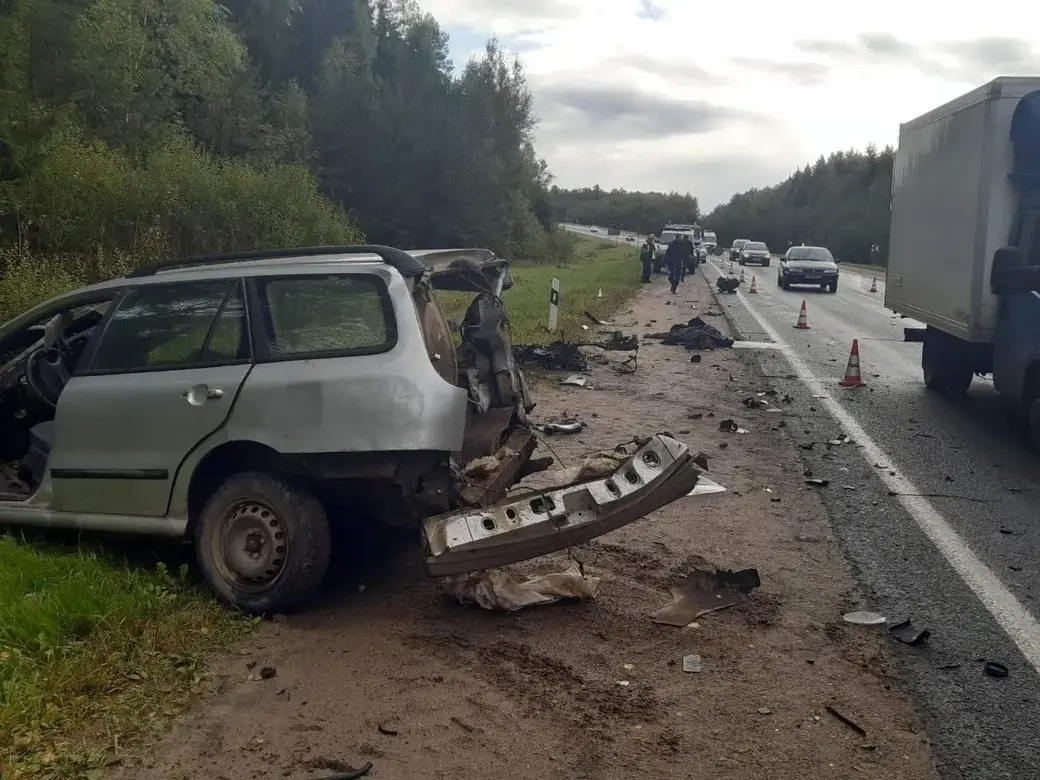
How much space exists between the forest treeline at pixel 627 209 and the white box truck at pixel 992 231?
113 m

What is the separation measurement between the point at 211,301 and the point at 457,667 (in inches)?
92.5

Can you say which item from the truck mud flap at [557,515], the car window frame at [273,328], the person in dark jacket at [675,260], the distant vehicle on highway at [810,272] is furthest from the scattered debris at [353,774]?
the distant vehicle on highway at [810,272]

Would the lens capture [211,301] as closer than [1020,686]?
No

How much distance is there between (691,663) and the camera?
4.24 m

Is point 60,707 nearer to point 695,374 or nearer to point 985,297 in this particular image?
point 985,297

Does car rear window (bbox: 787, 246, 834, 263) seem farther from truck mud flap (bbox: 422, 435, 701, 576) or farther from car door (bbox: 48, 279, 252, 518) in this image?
car door (bbox: 48, 279, 252, 518)

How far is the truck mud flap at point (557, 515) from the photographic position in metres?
4.57

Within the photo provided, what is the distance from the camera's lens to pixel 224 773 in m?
3.37

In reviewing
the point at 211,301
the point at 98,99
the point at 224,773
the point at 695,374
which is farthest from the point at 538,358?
the point at 98,99

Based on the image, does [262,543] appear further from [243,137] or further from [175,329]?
[243,137]

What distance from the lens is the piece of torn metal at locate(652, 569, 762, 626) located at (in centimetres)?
482

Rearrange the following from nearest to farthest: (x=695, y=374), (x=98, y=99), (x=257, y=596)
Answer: (x=257, y=596) → (x=695, y=374) → (x=98, y=99)

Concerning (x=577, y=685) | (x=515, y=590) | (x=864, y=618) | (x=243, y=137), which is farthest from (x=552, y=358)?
(x=243, y=137)

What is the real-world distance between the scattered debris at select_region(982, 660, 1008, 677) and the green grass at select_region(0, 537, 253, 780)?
337cm
